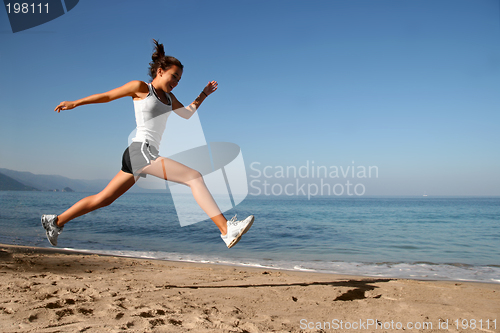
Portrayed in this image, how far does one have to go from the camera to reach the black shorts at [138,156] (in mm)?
2736

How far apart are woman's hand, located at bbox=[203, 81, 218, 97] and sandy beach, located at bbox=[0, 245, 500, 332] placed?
2279 millimetres

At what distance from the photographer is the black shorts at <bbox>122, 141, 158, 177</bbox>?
2736 millimetres

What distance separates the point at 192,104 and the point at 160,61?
58 centimetres

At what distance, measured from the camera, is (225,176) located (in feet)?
14.9

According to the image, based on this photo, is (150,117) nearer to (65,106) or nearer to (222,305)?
(65,106)

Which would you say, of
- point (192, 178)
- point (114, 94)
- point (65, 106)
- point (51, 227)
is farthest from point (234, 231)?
point (51, 227)

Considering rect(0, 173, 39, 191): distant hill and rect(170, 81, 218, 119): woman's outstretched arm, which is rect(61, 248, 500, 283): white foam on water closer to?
rect(170, 81, 218, 119): woman's outstretched arm

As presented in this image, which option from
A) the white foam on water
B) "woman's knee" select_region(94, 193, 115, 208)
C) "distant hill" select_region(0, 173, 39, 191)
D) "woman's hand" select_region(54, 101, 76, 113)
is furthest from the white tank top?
"distant hill" select_region(0, 173, 39, 191)

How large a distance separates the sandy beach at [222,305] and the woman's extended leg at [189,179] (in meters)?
0.86

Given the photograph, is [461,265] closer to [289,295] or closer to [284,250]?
[284,250]

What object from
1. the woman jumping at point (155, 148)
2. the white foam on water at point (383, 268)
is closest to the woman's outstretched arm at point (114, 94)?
the woman jumping at point (155, 148)

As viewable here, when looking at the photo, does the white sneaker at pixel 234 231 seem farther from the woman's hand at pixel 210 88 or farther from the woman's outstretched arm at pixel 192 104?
the woman's hand at pixel 210 88

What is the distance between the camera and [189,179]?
9.09 feet

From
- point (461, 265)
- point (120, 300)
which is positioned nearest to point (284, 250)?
point (461, 265)
